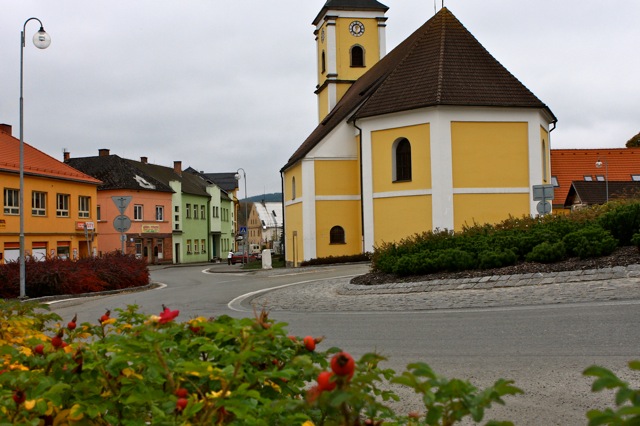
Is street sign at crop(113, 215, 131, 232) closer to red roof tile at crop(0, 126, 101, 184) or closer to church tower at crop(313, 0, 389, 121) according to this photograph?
red roof tile at crop(0, 126, 101, 184)

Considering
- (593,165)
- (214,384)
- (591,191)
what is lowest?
(214,384)

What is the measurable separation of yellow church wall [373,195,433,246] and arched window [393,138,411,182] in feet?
3.81

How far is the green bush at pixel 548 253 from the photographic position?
1522 cm

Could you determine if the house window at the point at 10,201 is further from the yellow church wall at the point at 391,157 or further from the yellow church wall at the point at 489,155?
the yellow church wall at the point at 489,155

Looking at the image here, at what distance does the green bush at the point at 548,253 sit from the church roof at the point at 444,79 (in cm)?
1404

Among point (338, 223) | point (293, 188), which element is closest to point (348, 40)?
point (293, 188)

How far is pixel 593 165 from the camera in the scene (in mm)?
59938

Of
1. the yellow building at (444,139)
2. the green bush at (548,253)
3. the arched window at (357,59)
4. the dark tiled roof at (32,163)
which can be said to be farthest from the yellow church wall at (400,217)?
the dark tiled roof at (32,163)

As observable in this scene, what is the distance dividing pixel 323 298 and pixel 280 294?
2.24 meters

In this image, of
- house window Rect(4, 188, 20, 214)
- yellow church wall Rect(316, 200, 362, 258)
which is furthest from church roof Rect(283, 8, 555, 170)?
house window Rect(4, 188, 20, 214)

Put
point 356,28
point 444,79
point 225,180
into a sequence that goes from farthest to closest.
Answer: point 225,180 → point 356,28 → point 444,79

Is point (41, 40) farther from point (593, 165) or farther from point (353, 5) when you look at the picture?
point (593, 165)

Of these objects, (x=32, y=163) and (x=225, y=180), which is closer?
(x=32, y=163)

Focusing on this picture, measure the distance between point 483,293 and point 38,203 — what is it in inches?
1237
